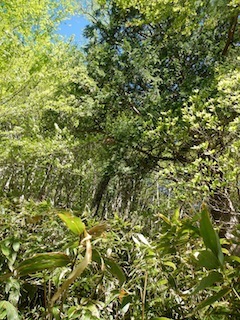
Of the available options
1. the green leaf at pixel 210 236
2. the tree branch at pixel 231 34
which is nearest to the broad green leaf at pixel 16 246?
the green leaf at pixel 210 236

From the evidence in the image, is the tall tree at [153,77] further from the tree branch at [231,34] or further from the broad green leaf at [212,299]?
the broad green leaf at [212,299]

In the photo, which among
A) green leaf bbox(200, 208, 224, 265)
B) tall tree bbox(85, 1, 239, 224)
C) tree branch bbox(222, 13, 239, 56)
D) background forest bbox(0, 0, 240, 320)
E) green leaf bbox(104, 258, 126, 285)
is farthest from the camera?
tree branch bbox(222, 13, 239, 56)

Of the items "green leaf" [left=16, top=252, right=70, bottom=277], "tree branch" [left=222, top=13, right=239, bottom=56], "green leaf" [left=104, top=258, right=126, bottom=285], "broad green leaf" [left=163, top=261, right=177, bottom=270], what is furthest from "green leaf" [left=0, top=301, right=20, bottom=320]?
"tree branch" [left=222, top=13, right=239, bottom=56]

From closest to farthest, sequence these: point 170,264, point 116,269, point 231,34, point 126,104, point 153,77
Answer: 1. point 116,269
2. point 170,264
3. point 231,34
4. point 153,77
5. point 126,104

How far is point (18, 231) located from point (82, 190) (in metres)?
6.92

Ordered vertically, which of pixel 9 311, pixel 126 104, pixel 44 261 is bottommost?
pixel 9 311

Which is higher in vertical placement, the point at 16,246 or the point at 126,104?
the point at 126,104

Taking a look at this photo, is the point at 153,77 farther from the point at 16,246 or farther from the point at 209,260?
the point at 209,260

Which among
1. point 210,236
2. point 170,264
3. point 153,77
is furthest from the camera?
point 153,77

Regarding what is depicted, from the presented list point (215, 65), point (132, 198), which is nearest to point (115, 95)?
point (215, 65)

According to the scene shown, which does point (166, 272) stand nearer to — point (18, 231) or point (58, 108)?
point (18, 231)

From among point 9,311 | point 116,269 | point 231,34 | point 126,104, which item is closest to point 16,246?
point 9,311

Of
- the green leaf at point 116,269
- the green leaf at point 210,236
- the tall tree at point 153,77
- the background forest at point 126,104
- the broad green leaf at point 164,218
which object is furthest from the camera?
the tall tree at point 153,77

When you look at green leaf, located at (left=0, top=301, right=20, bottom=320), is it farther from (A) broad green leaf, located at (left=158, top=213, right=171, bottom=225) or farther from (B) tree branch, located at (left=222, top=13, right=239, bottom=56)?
(B) tree branch, located at (left=222, top=13, right=239, bottom=56)
